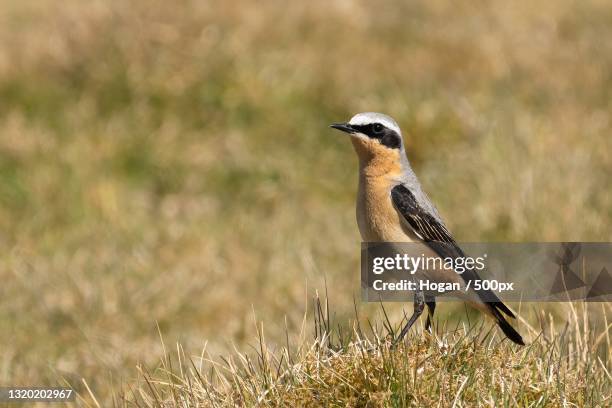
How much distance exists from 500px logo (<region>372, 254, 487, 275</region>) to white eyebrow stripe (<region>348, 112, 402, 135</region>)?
0.56 m

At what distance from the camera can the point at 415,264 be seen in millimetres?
4688

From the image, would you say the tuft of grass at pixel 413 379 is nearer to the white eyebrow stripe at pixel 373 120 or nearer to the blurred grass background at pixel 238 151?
the white eyebrow stripe at pixel 373 120

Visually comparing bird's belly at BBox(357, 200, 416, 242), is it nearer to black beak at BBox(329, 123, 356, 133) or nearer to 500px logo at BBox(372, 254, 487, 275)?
500px logo at BBox(372, 254, 487, 275)

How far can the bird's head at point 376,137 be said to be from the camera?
4.68 meters

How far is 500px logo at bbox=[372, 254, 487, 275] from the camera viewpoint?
15.1ft

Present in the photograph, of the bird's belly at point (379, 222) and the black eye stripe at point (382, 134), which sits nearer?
the bird's belly at point (379, 222)

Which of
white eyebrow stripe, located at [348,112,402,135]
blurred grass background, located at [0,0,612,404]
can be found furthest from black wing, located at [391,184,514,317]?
blurred grass background, located at [0,0,612,404]

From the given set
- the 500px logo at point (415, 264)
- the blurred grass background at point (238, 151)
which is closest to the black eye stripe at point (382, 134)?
the 500px logo at point (415, 264)

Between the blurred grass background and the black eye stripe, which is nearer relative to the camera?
Answer: the black eye stripe

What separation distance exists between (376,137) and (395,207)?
1.08 feet

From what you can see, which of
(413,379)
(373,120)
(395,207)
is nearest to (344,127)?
(373,120)

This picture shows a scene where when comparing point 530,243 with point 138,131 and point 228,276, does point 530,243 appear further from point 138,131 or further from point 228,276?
point 138,131

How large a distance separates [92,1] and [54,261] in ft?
14.7

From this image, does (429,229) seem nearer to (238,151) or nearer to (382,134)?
(382,134)
